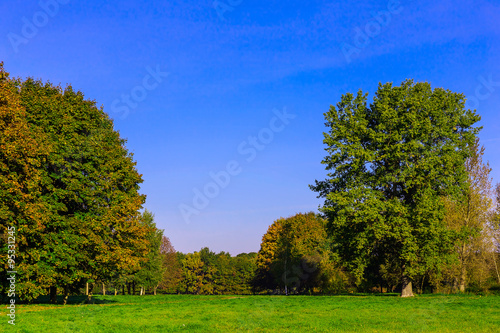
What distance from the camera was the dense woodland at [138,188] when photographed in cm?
2706

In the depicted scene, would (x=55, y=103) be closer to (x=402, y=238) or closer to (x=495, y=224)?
(x=402, y=238)

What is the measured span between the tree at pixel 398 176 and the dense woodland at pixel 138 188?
11 centimetres

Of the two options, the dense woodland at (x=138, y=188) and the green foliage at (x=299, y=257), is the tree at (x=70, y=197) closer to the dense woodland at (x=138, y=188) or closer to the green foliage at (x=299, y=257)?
the dense woodland at (x=138, y=188)

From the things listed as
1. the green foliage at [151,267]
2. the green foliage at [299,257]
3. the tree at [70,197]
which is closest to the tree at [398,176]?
the tree at [70,197]

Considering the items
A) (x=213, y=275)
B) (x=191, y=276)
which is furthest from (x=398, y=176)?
(x=213, y=275)

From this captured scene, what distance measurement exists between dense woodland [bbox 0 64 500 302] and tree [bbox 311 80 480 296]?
11 centimetres

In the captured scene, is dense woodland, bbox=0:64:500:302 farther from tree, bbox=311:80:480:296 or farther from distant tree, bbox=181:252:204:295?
distant tree, bbox=181:252:204:295

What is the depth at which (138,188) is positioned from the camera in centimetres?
3838

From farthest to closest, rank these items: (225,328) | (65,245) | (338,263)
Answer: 1. (338,263)
2. (65,245)
3. (225,328)

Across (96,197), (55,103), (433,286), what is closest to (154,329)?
(96,197)

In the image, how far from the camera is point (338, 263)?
38969 mm

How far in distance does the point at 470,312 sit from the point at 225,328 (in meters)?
13.6

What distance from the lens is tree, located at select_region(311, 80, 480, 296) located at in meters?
34.5

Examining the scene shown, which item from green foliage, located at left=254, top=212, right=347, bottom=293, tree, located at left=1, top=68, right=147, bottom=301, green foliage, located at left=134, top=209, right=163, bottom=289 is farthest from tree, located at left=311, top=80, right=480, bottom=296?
green foliage, located at left=134, top=209, right=163, bottom=289
